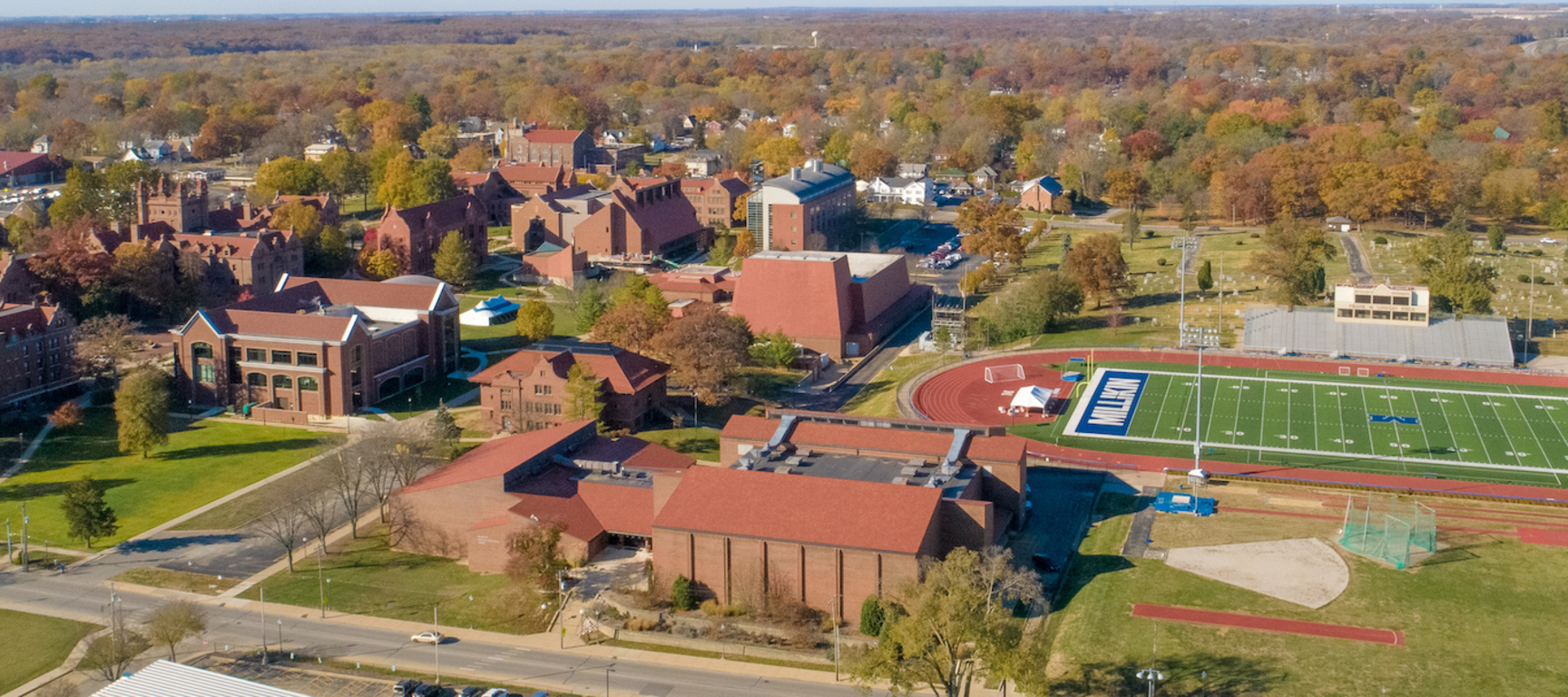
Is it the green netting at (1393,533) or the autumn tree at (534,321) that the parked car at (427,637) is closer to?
the green netting at (1393,533)

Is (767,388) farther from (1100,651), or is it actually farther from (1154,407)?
(1100,651)

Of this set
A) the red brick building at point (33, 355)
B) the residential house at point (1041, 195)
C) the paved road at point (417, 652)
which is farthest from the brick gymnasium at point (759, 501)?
the residential house at point (1041, 195)

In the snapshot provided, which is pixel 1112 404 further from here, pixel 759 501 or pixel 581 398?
pixel 759 501

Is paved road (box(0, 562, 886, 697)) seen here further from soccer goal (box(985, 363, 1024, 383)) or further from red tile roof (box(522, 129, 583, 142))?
red tile roof (box(522, 129, 583, 142))

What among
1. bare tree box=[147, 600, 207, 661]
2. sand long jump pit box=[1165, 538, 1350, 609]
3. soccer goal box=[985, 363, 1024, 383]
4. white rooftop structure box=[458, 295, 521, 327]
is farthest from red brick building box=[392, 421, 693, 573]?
white rooftop structure box=[458, 295, 521, 327]

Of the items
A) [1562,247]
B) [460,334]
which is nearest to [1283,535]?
[460,334]

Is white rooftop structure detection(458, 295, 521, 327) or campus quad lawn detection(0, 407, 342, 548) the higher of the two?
white rooftop structure detection(458, 295, 521, 327)

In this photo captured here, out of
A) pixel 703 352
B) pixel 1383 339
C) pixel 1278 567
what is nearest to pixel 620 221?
pixel 703 352
